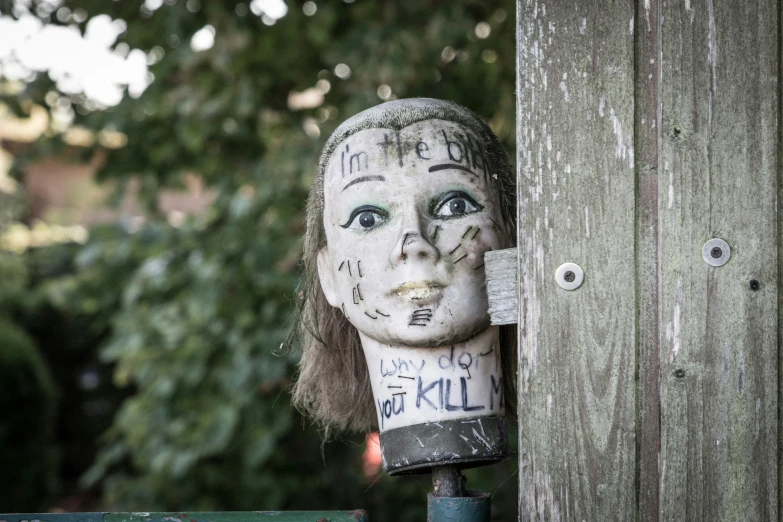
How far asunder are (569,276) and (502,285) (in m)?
0.18

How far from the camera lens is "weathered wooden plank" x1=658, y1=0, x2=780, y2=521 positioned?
4.29 feet

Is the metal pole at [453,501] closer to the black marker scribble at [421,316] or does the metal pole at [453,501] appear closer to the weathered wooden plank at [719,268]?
the black marker scribble at [421,316]

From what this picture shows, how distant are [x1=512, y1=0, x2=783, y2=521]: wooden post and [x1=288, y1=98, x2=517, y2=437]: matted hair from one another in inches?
15.9

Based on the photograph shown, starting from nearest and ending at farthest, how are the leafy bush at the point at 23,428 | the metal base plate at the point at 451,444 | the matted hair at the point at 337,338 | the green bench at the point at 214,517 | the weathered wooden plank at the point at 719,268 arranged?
the weathered wooden plank at the point at 719,268 → the green bench at the point at 214,517 → the metal base plate at the point at 451,444 → the matted hair at the point at 337,338 → the leafy bush at the point at 23,428

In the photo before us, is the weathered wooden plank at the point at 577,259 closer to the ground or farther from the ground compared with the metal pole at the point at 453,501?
farther from the ground

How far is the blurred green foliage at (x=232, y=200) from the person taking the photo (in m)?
3.42

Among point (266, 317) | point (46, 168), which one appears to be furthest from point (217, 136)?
point (46, 168)

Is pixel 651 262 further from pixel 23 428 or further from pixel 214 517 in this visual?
pixel 23 428

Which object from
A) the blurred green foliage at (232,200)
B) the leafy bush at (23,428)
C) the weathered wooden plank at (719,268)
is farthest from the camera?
the leafy bush at (23,428)

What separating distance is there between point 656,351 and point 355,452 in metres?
3.27

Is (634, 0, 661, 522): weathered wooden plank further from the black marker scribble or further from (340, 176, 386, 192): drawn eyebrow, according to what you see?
(340, 176, 386, 192): drawn eyebrow

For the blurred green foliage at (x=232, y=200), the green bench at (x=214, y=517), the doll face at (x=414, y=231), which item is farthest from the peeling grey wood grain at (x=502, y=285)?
the blurred green foliage at (x=232, y=200)

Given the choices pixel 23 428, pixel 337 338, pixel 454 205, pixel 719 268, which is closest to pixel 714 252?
pixel 719 268

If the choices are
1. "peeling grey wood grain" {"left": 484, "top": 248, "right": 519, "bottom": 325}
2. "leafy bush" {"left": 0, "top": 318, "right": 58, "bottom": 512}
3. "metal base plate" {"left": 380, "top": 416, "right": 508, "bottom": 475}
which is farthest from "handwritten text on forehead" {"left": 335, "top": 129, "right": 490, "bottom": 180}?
"leafy bush" {"left": 0, "top": 318, "right": 58, "bottom": 512}
